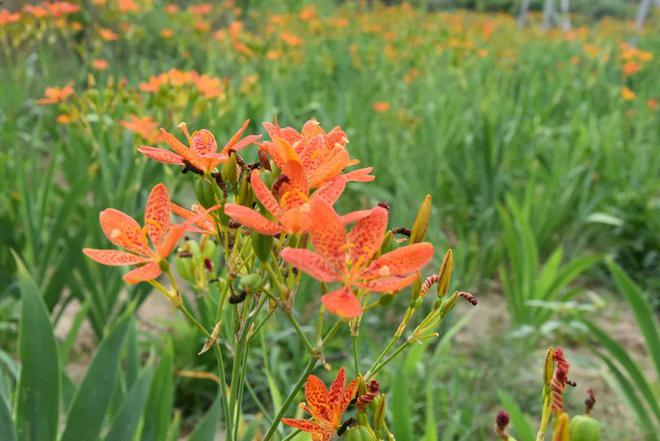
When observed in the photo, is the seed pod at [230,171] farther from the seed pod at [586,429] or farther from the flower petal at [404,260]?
the seed pod at [586,429]

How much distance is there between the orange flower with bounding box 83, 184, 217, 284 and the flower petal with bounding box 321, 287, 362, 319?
15cm

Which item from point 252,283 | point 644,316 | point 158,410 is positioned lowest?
point 644,316

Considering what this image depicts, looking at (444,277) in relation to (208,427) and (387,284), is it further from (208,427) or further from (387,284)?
(208,427)

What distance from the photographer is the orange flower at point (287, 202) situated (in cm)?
52

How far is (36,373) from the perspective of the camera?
3.03ft

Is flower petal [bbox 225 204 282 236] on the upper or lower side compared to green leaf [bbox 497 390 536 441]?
upper

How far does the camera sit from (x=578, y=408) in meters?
1.82

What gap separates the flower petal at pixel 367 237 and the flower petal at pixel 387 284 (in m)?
0.03

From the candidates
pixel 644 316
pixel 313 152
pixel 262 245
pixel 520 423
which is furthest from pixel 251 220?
pixel 644 316

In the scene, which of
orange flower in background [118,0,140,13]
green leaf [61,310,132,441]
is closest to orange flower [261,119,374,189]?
green leaf [61,310,132,441]

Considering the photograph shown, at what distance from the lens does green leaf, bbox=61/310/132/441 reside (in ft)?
3.03

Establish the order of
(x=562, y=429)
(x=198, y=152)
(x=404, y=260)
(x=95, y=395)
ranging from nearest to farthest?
(x=562, y=429), (x=404, y=260), (x=198, y=152), (x=95, y=395)

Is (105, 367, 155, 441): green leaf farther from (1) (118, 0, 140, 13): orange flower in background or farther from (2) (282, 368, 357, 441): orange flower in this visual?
(1) (118, 0, 140, 13): orange flower in background

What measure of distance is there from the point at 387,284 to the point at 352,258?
0.20 ft
